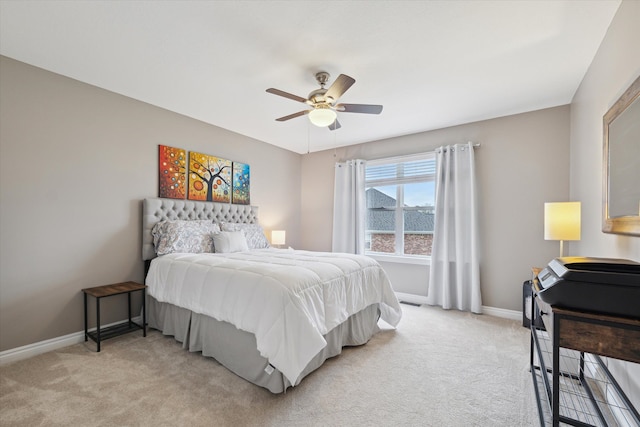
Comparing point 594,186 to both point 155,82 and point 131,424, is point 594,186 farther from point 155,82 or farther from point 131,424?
point 155,82

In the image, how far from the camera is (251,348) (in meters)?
2.07

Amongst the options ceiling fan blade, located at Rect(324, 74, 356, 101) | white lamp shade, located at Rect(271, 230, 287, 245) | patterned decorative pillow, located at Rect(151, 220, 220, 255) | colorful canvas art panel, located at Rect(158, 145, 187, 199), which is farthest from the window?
colorful canvas art panel, located at Rect(158, 145, 187, 199)

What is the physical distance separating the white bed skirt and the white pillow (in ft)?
2.82

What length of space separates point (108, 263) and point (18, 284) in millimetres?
682

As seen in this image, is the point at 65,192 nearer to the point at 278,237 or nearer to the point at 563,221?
the point at 278,237

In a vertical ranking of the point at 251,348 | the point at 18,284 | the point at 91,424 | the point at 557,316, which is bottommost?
the point at 91,424

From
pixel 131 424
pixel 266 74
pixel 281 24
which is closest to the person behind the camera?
pixel 131 424

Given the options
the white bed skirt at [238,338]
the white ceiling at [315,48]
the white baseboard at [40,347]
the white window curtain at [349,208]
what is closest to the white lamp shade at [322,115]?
the white ceiling at [315,48]

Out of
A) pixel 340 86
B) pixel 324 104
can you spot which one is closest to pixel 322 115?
pixel 324 104

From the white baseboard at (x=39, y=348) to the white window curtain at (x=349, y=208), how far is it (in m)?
3.55

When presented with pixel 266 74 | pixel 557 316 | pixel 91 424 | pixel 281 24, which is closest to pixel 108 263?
pixel 91 424

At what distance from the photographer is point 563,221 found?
250cm

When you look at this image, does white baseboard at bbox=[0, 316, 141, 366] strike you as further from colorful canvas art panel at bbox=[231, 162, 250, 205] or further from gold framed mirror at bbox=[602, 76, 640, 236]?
gold framed mirror at bbox=[602, 76, 640, 236]

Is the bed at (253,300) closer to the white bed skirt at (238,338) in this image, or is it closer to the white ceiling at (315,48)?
the white bed skirt at (238,338)
